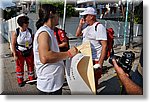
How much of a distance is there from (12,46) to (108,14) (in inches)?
37.2

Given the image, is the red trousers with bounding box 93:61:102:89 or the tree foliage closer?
the tree foliage

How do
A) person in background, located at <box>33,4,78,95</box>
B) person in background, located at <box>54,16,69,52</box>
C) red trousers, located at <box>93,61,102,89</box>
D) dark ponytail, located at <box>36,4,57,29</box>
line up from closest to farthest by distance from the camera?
person in background, located at <box>33,4,78,95</box>
dark ponytail, located at <box>36,4,57,29</box>
person in background, located at <box>54,16,69,52</box>
red trousers, located at <box>93,61,102,89</box>

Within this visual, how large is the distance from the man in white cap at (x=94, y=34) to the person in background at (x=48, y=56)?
1.06 ft

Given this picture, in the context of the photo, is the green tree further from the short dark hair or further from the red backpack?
the red backpack

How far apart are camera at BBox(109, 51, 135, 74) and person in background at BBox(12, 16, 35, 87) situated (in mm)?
756

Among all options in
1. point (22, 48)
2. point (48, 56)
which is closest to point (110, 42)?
point (48, 56)

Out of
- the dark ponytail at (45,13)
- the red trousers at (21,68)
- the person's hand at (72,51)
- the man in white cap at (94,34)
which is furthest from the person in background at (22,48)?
the man in white cap at (94,34)

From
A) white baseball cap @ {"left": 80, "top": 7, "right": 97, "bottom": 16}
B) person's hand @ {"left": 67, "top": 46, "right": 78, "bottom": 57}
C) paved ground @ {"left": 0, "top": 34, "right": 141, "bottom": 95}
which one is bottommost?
paved ground @ {"left": 0, "top": 34, "right": 141, "bottom": 95}

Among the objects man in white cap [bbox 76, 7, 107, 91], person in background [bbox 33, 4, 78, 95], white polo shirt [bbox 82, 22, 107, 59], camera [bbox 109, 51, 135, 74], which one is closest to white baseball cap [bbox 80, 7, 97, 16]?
man in white cap [bbox 76, 7, 107, 91]

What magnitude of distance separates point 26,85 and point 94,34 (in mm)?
804

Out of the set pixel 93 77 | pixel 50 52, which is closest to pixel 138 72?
pixel 93 77

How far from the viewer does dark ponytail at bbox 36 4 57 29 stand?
2.38 m

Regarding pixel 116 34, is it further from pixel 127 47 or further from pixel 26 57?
pixel 26 57

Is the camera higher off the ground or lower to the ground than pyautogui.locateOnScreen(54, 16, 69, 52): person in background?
lower
